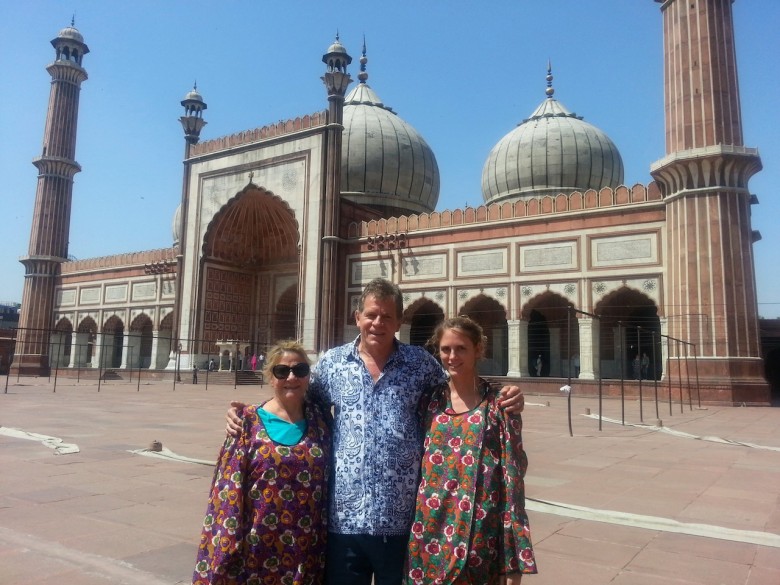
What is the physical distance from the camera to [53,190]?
25062mm

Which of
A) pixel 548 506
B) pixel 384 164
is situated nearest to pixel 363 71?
pixel 384 164

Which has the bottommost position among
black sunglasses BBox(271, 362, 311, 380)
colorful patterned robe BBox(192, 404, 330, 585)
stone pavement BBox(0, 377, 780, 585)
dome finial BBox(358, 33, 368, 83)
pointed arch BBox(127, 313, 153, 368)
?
stone pavement BBox(0, 377, 780, 585)

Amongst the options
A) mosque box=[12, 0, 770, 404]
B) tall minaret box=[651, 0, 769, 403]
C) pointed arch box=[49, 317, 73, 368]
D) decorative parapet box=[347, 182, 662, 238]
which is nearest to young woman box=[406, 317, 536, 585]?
mosque box=[12, 0, 770, 404]

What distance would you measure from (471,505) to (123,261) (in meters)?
25.7

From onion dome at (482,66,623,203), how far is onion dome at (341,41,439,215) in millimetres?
2605

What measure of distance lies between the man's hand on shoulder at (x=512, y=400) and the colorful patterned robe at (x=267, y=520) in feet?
1.61

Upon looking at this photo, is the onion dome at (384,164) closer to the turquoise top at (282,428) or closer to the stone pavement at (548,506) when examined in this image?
the stone pavement at (548,506)

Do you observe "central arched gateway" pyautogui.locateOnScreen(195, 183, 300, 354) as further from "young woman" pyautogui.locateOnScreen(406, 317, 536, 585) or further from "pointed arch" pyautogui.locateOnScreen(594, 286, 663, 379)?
"young woman" pyautogui.locateOnScreen(406, 317, 536, 585)

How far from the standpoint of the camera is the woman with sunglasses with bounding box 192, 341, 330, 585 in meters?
1.54

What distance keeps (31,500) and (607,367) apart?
1474 cm

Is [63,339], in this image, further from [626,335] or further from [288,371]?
[288,371]

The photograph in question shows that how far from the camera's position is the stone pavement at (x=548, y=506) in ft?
7.86

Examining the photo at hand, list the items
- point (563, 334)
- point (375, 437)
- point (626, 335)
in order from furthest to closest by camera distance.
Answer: point (563, 334)
point (626, 335)
point (375, 437)

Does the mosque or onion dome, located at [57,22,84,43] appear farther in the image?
onion dome, located at [57,22,84,43]
